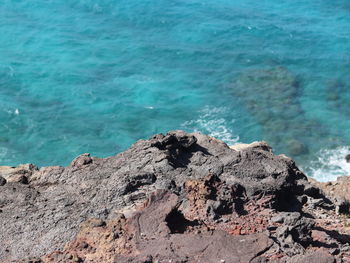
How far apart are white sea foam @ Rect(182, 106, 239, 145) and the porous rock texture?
21.4m

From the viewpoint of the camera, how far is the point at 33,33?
60.4m

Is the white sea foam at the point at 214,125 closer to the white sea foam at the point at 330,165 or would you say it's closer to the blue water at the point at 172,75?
the blue water at the point at 172,75

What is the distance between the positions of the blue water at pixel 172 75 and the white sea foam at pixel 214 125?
0.09 metres

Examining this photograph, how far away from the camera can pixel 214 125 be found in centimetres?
4519

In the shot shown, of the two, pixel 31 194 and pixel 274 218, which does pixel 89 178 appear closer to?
pixel 31 194

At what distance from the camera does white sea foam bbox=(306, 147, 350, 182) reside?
3984 cm

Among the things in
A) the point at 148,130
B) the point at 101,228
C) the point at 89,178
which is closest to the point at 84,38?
the point at 148,130

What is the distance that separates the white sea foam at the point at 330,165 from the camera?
3984 cm

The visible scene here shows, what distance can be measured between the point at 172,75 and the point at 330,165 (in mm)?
19564

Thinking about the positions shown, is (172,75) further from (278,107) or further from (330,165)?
(330,165)

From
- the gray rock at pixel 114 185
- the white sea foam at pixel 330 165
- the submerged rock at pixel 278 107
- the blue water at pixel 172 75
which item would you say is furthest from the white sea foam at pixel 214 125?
the gray rock at pixel 114 185

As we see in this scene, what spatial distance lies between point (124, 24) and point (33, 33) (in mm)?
11112

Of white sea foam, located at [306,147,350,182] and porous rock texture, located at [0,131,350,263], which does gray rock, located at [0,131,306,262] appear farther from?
white sea foam, located at [306,147,350,182]

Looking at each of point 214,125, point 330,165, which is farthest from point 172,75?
point 330,165
